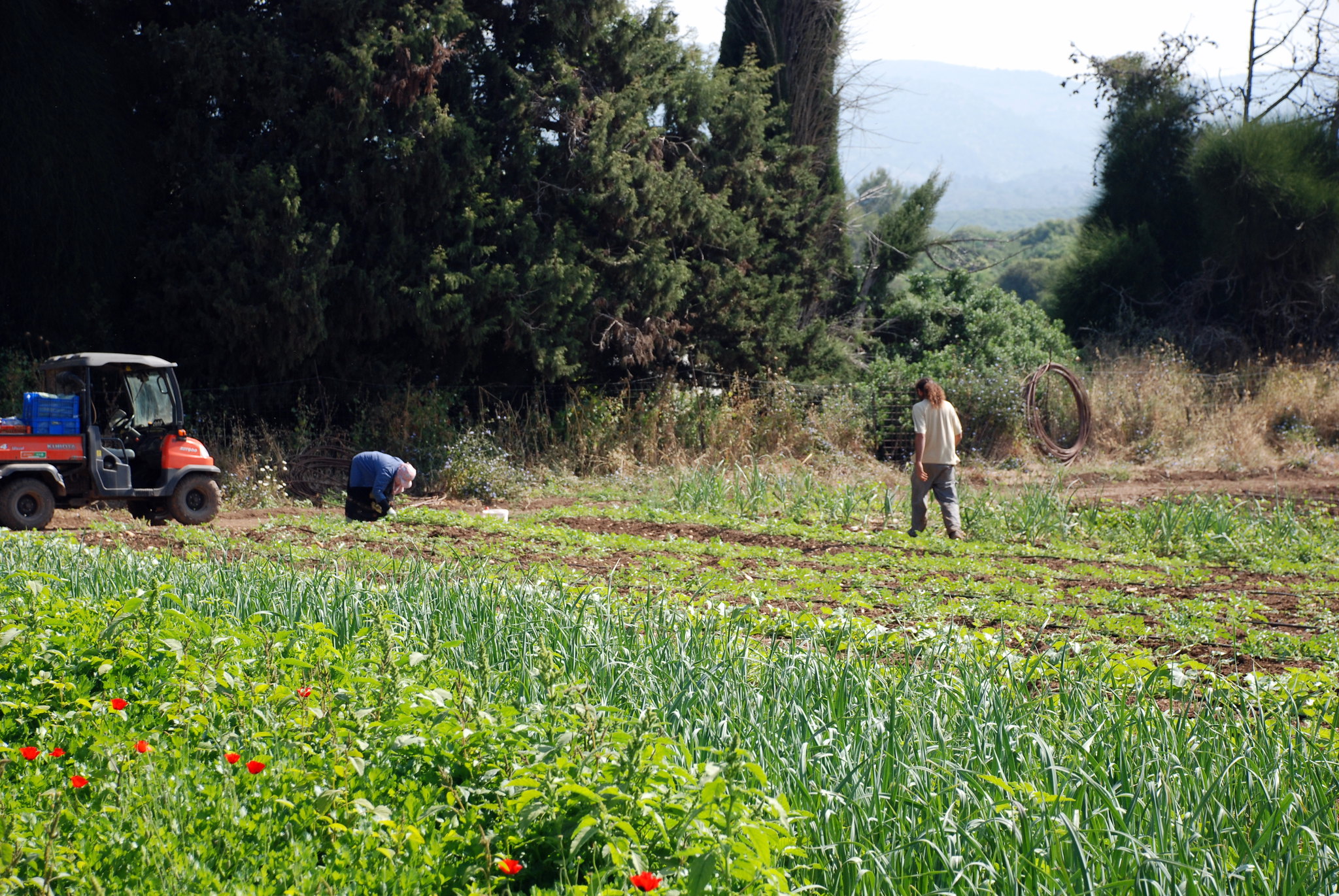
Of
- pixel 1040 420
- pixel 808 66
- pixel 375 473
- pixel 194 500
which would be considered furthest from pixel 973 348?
pixel 194 500

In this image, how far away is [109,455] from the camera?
31.0ft

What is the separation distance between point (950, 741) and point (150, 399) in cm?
935

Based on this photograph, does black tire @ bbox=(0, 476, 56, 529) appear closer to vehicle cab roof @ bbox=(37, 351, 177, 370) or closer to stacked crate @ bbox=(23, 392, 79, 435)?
stacked crate @ bbox=(23, 392, 79, 435)

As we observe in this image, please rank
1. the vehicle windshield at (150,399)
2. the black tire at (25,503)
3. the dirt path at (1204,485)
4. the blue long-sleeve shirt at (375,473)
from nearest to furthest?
the black tire at (25,503)
the blue long-sleeve shirt at (375,473)
the vehicle windshield at (150,399)
the dirt path at (1204,485)

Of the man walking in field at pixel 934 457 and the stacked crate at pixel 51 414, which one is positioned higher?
the stacked crate at pixel 51 414

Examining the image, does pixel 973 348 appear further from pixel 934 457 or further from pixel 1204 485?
pixel 934 457

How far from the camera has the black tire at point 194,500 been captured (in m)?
9.77

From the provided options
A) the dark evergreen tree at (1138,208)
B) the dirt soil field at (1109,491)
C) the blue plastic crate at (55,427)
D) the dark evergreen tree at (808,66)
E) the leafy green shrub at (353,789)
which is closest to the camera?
the leafy green shrub at (353,789)

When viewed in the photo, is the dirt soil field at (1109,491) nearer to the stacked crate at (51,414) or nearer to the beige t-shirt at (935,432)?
the stacked crate at (51,414)

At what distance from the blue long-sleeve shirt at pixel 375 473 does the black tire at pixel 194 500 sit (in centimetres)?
156

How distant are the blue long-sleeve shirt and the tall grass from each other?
4.88m

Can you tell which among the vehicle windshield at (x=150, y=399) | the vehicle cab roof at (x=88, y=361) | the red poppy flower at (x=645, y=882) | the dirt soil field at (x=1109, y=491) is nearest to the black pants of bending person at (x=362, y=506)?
the dirt soil field at (x=1109, y=491)

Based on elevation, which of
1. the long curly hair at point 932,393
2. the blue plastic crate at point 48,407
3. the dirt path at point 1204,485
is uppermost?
the blue plastic crate at point 48,407

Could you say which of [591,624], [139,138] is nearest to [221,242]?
[139,138]
